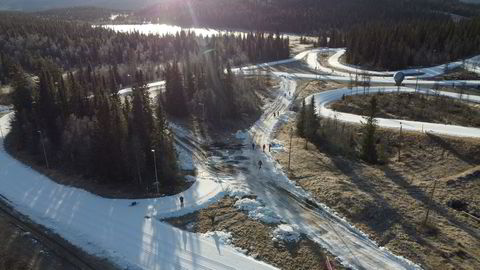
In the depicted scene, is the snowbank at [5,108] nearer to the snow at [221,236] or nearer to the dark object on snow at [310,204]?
the snow at [221,236]

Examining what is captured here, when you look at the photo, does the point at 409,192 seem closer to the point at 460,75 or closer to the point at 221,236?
the point at 221,236

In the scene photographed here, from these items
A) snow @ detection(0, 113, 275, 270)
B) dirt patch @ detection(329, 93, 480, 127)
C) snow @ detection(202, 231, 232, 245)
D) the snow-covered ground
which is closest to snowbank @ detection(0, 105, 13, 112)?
snow @ detection(0, 113, 275, 270)

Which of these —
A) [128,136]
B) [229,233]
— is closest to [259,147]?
[128,136]

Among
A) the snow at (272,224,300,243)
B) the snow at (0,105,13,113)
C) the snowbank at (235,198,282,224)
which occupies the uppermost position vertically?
the snow at (0,105,13,113)

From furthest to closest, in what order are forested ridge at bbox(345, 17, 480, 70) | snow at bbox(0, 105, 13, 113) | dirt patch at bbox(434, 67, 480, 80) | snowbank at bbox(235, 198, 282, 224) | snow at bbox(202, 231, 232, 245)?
1. forested ridge at bbox(345, 17, 480, 70)
2. dirt patch at bbox(434, 67, 480, 80)
3. snow at bbox(0, 105, 13, 113)
4. snowbank at bbox(235, 198, 282, 224)
5. snow at bbox(202, 231, 232, 245)

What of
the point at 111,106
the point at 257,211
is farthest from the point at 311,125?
the point at 111,106

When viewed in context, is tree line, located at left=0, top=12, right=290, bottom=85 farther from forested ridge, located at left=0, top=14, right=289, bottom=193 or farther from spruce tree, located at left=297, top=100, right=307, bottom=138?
spruce tree, located at left=297, top=100, right=307, bottom=138
